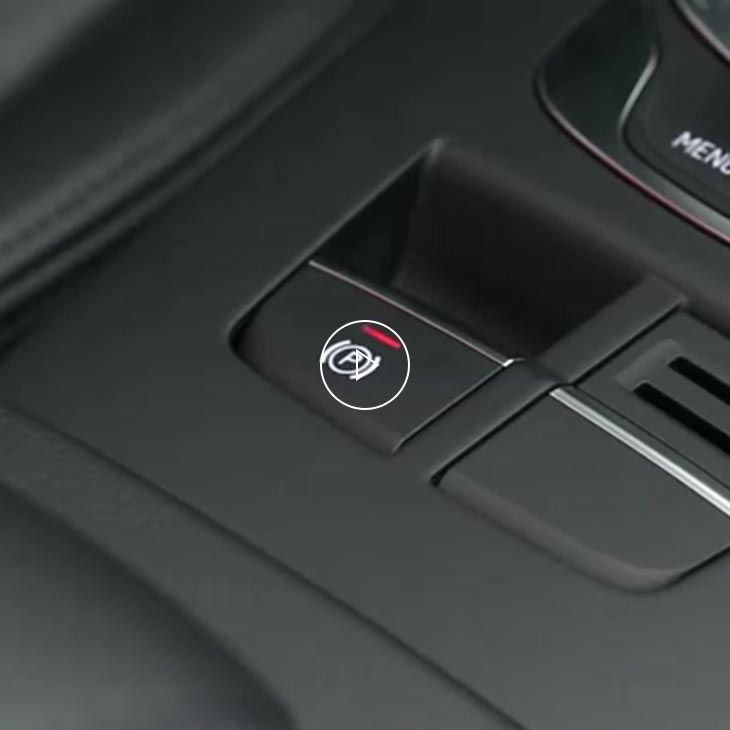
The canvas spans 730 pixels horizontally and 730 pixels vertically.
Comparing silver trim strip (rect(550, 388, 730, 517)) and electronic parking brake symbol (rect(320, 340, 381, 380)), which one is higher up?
silver trim strip (rect(550, 388, 730, 517))

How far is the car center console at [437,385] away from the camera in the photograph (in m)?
0.63

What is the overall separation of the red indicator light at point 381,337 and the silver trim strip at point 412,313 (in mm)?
15

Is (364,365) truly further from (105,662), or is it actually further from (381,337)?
(105,662)

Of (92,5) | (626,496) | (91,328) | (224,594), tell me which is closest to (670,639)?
(626,496)

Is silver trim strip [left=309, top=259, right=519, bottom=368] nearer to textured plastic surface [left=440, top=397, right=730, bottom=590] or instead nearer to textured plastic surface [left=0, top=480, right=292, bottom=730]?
textured plastic surface [left=440, top=397, right=730, bottom=590]

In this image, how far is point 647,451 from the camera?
68 cm

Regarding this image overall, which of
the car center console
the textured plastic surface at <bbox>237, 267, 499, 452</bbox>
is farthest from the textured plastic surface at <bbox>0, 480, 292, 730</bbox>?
the textured plastic surface at <bbox>237, 267, 499, 452</bbox>

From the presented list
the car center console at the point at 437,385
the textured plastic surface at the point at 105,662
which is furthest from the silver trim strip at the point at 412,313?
the textured plastic surface at the point at 105,662

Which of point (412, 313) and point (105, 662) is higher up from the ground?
point (412, 313)

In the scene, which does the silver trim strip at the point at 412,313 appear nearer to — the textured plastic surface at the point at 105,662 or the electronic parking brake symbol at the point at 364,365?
the electronic parking brake symbol at the point at 364,365

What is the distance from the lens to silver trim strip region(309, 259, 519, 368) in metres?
0.71

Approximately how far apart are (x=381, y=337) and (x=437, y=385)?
36 mm

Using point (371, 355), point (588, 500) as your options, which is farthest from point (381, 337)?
point (588, 500)

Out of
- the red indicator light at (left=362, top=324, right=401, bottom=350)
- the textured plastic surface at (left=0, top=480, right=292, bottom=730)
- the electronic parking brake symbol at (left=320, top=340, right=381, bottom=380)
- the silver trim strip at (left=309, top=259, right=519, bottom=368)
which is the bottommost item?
the textured plastic surface at (left=0, top=480, right=292, bottom=730)
